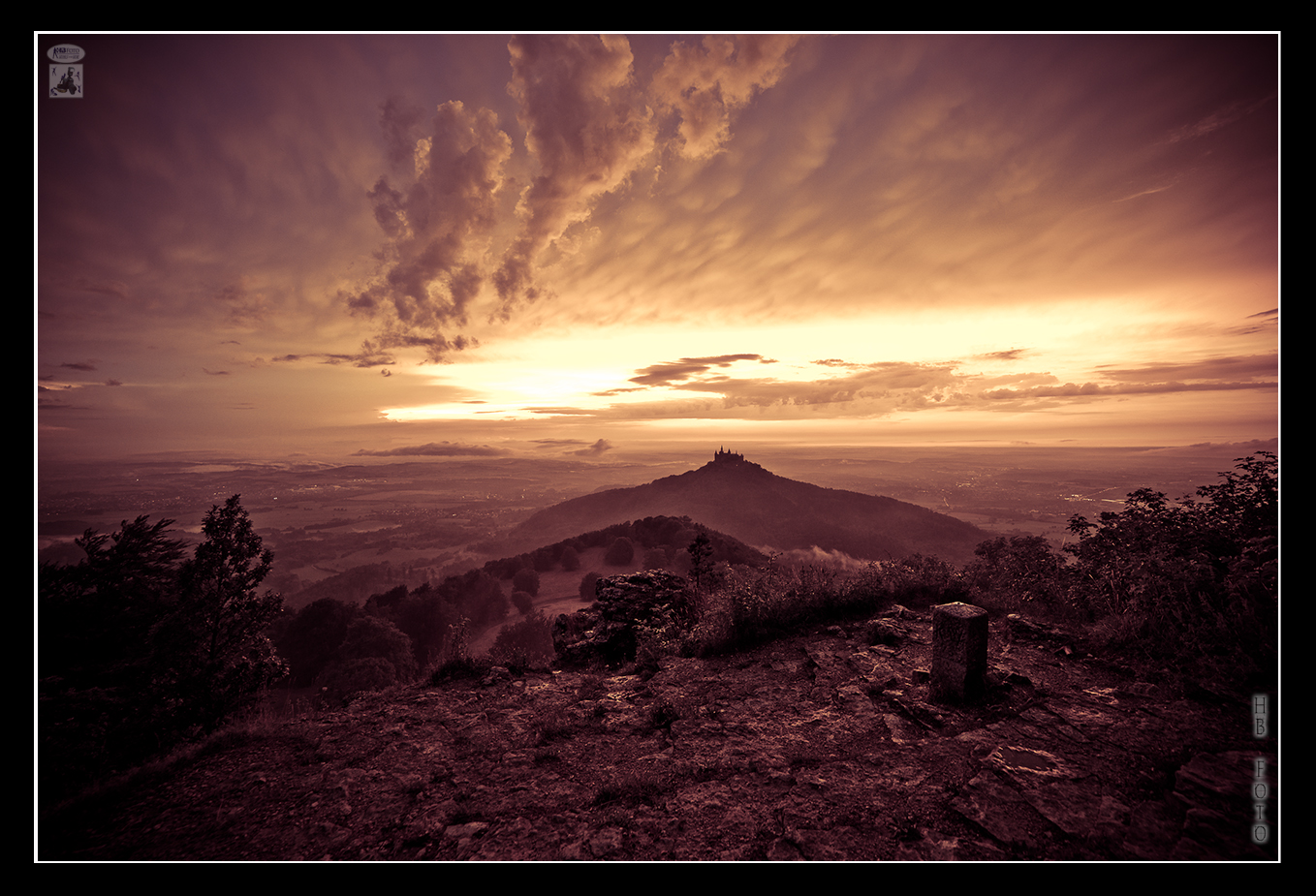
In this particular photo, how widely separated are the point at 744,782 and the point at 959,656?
310 centimetres

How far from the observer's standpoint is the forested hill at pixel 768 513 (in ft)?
214

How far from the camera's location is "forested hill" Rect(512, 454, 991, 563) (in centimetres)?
6538

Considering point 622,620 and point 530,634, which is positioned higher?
point 622,620

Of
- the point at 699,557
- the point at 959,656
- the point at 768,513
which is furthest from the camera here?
the point at 768,513

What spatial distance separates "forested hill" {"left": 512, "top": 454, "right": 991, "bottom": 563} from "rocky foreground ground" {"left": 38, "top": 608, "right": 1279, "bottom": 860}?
57677 mm

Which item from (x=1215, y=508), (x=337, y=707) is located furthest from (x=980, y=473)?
(x=337, y=707)

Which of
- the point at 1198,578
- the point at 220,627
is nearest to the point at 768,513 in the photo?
the point at 1198,578

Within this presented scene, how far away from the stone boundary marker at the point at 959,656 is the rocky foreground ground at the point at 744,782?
0.78ft

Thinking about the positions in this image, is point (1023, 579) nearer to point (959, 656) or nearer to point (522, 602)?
point (959, 656)

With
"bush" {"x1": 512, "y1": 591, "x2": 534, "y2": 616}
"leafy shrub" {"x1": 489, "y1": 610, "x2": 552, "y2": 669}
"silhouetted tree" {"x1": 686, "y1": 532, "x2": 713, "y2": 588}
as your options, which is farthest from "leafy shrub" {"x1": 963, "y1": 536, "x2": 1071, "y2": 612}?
"bush" {"x1": 512, "y1": 591, "x2": 534, "y2": 616}

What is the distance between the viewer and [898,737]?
4.49 metres

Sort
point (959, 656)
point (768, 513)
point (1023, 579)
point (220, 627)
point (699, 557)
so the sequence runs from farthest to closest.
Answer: point (768, 513) → point (699, 557) → point (1023, 579) → point (220, 627) → point (959, 656)

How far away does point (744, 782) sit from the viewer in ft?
13.1
